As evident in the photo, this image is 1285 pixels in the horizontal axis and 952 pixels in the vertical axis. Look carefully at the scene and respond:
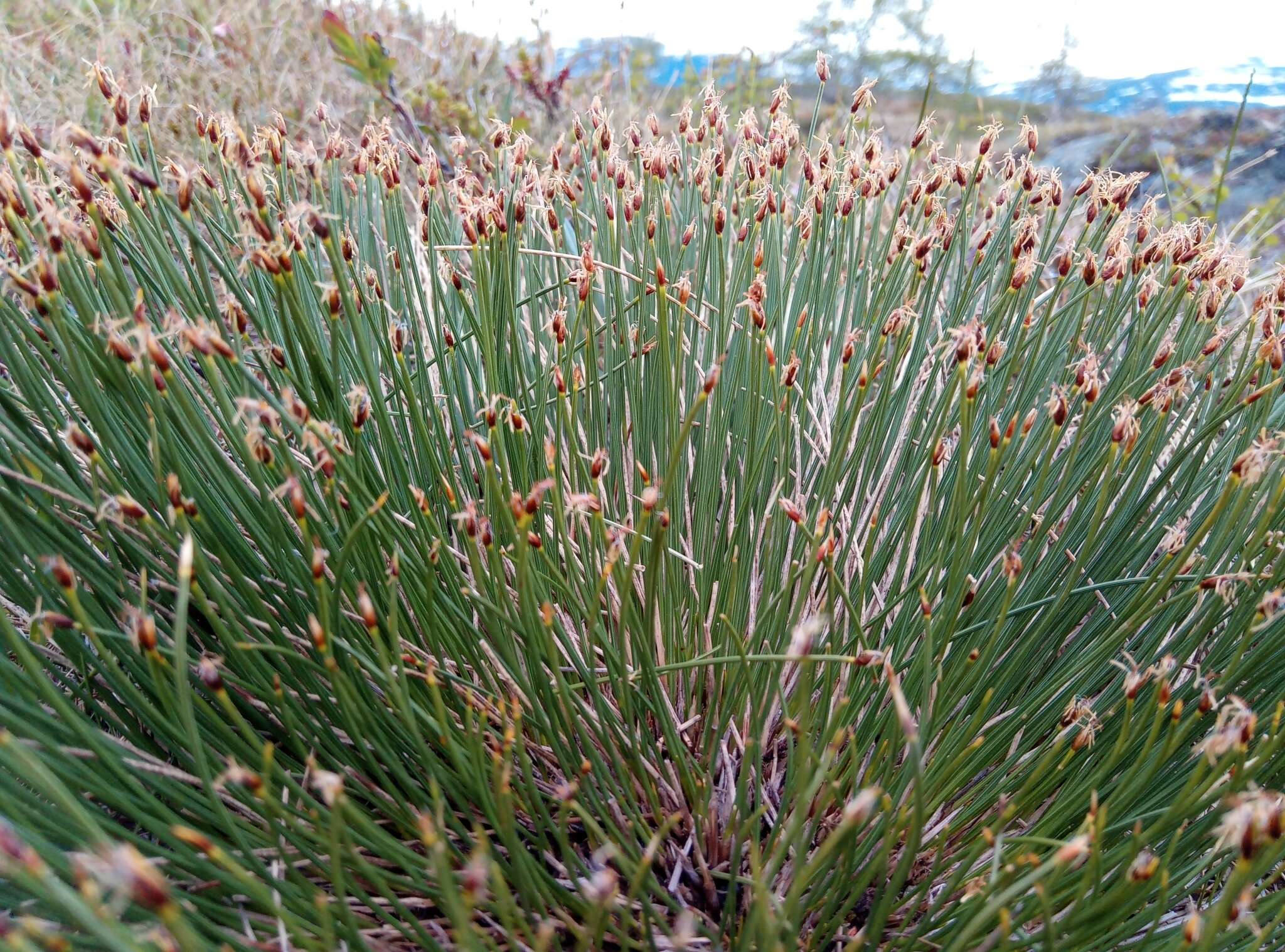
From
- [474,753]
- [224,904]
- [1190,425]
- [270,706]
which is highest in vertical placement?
[1190,425]

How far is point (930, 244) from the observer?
148cm

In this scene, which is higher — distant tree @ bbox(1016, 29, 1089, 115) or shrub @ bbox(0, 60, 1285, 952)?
distant tree @ bbox(1016, 29, 1089, 115)

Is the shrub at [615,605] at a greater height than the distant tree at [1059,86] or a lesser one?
lesser

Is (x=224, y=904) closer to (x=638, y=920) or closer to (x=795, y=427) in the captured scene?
(x=638, y=920)

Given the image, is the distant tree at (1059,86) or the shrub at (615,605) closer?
the shrub at (615,605)

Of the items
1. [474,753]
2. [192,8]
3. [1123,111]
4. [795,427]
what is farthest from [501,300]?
[1123,111]

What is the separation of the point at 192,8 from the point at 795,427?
5.25 meters

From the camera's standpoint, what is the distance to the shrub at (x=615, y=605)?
91cm

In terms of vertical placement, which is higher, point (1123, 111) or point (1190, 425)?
point (1123, 111)

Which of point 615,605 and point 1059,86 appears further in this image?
point 1059,86

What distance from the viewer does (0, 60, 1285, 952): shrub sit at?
0.91 metres

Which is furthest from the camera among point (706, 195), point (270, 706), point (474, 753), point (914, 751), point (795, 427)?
point (706, 195)

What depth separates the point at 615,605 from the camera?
1.68 m

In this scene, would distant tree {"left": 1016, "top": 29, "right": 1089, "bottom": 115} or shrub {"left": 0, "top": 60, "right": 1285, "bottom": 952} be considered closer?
shrub {"left": 0, "top": 60, "right": 1285, "bottom": 952}
